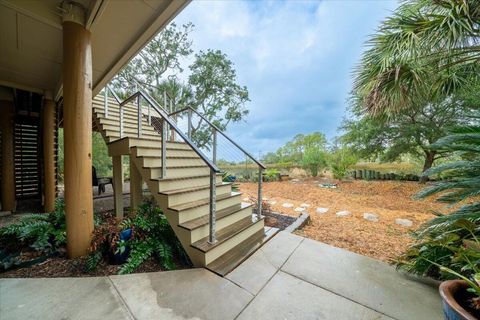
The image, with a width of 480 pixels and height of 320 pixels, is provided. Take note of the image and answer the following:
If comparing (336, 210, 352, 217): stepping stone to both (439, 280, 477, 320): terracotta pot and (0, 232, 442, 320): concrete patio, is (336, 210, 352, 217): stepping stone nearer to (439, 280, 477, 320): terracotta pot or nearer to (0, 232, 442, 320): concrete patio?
(0, 232, 442, 320): concrete patio

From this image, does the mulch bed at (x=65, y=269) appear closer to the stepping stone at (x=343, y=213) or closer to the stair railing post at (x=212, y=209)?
the stair railing post at (x=212, y=209)

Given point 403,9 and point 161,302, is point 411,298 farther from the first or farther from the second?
point 403,9

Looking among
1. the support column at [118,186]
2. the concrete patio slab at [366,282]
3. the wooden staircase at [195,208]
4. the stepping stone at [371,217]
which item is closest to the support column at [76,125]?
the wooden staircase at [195,208]

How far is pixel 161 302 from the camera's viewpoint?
154 centimetres

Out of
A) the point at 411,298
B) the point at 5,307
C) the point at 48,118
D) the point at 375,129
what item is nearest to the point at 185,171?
the point at 5,307

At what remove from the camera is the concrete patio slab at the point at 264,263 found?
6.01 ft

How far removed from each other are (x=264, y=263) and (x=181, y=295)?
3.08ft

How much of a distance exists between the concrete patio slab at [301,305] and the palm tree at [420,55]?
3.13 m

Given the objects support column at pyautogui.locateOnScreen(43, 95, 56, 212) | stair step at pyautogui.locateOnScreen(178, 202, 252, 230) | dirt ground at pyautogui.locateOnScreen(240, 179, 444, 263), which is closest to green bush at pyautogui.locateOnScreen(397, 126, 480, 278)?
dirt ground at pyautogui.locateOnScreen(240, 179, 444, 263)

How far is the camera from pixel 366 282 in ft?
6.15

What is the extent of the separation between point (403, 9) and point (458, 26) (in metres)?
1.04

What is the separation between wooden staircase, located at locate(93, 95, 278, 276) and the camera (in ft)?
6.76

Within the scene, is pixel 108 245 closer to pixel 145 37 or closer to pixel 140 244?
pixel 140 244

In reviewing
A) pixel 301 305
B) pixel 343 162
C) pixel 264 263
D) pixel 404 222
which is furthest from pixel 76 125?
→ pixel 343 162
